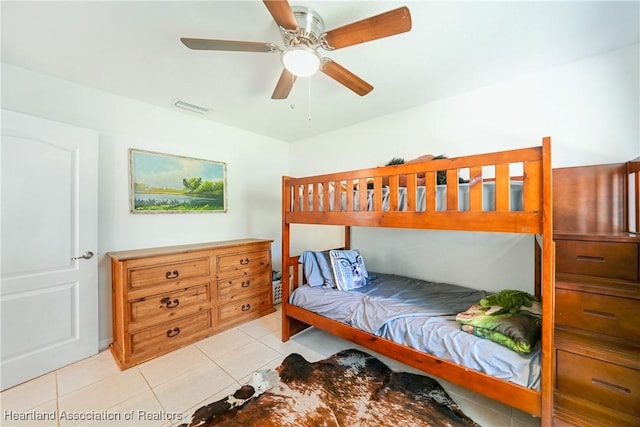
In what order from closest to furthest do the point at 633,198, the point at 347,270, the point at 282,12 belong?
the point at 282,12
the point at 633,198
the point at 347,270

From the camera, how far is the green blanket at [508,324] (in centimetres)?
133

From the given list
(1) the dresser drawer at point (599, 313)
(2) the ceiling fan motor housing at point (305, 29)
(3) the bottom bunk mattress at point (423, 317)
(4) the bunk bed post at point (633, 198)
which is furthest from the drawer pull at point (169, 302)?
(4) the bunk bed post at point (633, 198)

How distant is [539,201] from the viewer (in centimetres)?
121

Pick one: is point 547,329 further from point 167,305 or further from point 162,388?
point 167,305

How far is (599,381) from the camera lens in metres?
1.18

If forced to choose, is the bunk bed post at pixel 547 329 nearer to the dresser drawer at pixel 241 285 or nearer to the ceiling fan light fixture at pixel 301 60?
the ceiling fan light fixture at pixel 301 60

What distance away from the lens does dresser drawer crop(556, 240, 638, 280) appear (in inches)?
50.1

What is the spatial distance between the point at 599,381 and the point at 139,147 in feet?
12.7

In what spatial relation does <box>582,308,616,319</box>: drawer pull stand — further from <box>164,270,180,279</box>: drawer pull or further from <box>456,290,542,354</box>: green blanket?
<box>164,270,180,279</box>: drawer pull

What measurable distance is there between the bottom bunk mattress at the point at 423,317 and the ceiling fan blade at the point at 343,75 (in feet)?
5.61

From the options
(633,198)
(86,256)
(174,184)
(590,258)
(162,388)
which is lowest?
(162,388)

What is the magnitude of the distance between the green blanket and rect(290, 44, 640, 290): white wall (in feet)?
A: 2.39

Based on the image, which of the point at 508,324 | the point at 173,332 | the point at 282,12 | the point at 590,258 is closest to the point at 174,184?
the point at 173,332

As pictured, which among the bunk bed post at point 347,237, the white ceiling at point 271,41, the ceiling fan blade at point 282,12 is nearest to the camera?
the ceiling fan blade at point 282,12
